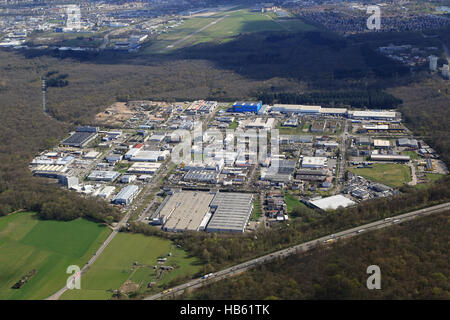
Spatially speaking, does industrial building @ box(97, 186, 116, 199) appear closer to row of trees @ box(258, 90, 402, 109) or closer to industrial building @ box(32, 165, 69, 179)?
industrial building @ box(32, 165, 69, 179)

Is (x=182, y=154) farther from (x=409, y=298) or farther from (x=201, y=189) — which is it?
(x=409, y=298)

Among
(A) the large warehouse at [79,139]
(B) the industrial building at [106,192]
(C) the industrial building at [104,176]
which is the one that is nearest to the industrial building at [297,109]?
(A) the large warehouse at [79,139]

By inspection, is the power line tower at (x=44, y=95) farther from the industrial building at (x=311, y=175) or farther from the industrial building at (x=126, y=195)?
the industrial building at (x=311, y=175)

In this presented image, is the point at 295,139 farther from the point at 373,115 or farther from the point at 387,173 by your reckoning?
the point at 373,115

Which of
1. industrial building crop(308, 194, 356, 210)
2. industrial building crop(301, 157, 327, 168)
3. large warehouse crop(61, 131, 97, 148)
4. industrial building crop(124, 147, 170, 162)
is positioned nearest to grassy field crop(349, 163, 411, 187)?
industrial building crop(301, 157, 327, 168)

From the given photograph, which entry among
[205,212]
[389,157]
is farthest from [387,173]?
[205,212]

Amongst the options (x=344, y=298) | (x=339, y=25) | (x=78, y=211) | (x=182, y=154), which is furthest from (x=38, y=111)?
(x=339, y=25)

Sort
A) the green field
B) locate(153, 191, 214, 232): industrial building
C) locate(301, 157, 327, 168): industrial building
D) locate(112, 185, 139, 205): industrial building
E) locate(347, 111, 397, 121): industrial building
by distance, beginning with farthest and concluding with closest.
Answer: the green field < locate(347, 111, 397, 121): industrial building < locate(301, 157, 327, 168): industrial building < locate(112, 185, 139, 205): industrial building < locate(153, 191, 214, 232): industrial building
